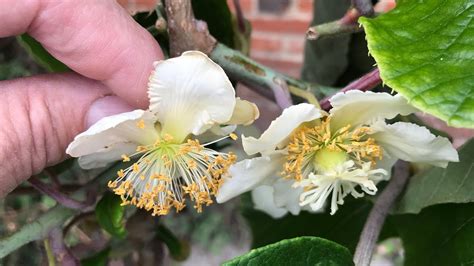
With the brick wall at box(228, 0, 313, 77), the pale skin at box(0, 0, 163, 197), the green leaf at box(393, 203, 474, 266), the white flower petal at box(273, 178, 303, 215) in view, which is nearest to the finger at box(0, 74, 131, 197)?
the pale skin at box(0, 0, 163, 197)

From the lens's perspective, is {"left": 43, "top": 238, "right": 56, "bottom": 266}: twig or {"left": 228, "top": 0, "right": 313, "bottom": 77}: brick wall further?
{"left": 228, "top": 0, "right": 313, "bottom": 77}: brick wall

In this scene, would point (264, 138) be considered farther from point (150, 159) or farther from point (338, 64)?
point (338, 64)

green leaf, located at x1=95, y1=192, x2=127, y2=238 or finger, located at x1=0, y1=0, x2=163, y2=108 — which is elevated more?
finger, located at x1=0, y1=0, x2=163, y2=108

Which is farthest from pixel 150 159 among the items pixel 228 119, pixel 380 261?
pixel 380 261

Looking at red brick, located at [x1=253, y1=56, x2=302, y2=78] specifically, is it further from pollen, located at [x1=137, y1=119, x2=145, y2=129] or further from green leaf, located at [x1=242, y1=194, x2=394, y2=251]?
pollen, located at [x1=137, y1=119, x2=145, y2=129]

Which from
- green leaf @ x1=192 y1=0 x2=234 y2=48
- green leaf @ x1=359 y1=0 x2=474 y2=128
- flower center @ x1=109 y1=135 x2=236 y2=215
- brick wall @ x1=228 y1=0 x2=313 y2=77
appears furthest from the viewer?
brick wall @ x1=228 y1=0 x2=313 y2=77

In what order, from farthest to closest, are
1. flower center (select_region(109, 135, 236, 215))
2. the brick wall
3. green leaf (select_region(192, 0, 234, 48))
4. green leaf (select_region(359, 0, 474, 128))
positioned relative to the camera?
the brick wall < green leaf (select_region(192, 0, 234, 48)) < flower center (select_region(109, 135, 236, 215)) < green leaf (select_region(359, 0, 474, 128))
